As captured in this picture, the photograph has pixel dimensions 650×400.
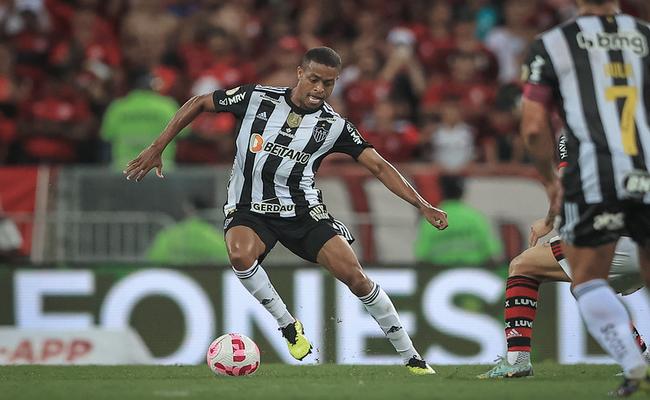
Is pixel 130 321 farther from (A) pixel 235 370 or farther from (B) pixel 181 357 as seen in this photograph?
(A) pixel 235 370

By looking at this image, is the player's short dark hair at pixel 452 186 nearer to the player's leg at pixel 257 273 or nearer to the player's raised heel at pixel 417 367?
the player's raised heel at pixel 417 367

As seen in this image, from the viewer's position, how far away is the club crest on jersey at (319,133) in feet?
32.1

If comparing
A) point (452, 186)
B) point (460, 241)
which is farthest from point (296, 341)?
point (452, 186)

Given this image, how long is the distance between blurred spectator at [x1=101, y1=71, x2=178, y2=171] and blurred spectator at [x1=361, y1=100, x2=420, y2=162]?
2.54m

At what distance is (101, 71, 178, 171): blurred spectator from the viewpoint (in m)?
15.7

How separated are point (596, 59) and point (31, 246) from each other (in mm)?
8581

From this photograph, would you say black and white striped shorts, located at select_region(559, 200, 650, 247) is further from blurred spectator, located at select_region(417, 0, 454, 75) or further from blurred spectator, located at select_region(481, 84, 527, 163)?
blurred spectator, located at select_region(417, 0, 454, 75)

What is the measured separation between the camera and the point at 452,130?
657 inches

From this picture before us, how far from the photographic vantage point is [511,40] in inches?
741

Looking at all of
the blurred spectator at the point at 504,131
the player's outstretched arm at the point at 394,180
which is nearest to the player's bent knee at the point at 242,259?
the player's outstretched arm at the point at 394,180

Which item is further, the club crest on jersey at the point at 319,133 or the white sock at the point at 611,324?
the club crest on jersey at the point at 319,133

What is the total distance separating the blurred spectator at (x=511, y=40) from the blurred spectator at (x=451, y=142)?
193cm

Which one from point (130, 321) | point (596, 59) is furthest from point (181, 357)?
point (596, 59)

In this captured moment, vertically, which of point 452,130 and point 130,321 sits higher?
point 452,130
